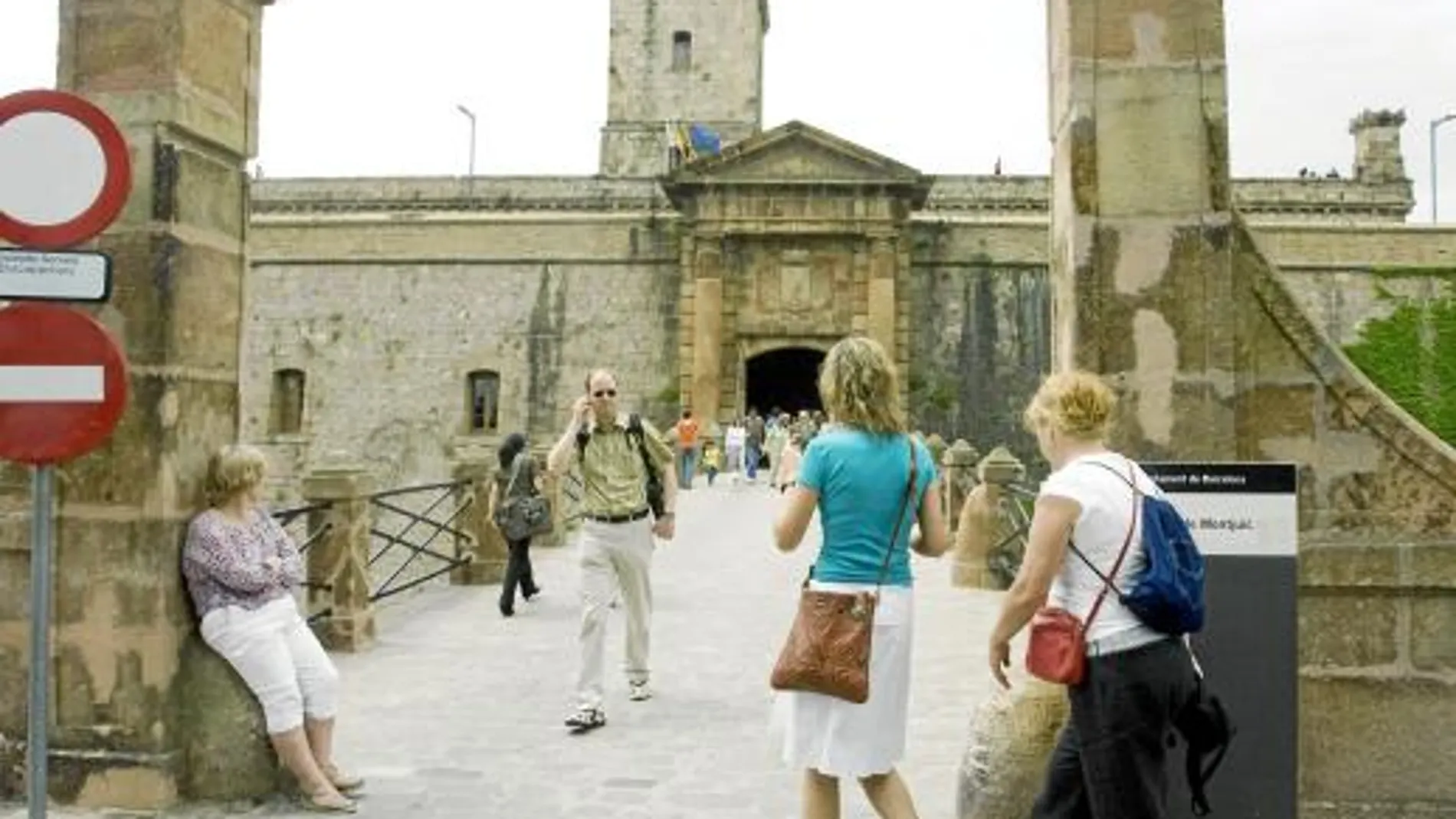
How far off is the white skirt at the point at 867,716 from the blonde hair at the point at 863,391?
552 mm

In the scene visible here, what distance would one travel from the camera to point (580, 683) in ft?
23.4

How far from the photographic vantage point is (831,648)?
14.0 feet

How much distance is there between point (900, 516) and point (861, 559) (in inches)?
8.2

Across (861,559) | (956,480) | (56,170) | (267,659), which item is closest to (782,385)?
(956,480)

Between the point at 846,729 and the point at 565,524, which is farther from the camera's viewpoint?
the point at 565,524

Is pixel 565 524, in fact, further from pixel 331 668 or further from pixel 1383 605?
pixel 1383 605

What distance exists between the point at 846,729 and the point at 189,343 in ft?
10.6

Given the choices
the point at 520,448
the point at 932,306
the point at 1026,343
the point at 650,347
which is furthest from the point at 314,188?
the point at 520,448

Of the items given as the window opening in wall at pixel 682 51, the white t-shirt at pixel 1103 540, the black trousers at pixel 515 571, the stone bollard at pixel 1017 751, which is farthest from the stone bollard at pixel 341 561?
the window opening in wall at pixel 682 51

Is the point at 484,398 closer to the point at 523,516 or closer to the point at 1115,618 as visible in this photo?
the point at 523,516

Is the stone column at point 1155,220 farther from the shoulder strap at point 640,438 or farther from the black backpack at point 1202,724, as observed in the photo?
the shoulder strap at point 640,438

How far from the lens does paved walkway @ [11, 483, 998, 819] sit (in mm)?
5852

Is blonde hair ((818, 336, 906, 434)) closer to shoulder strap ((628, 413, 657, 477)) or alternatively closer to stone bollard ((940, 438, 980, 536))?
shoulder strap ((628, 413, 657, 477))

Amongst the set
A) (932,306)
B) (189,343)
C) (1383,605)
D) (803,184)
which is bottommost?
(1383,605)
